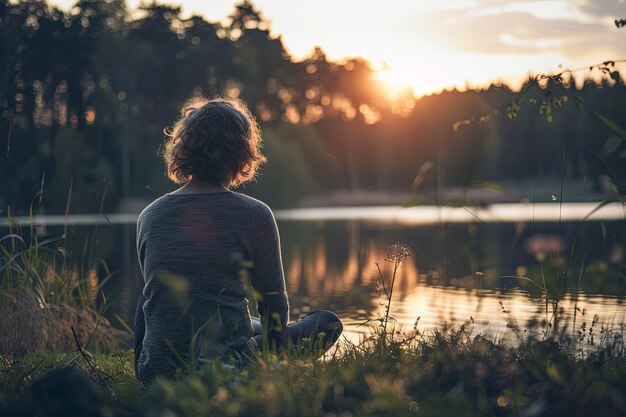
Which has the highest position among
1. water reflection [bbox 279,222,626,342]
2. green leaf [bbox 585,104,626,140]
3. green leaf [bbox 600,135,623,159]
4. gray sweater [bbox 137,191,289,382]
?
green leaf [bbox 585,104,626,140]

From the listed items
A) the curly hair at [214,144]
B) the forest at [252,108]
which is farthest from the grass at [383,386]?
the forest at [252,108]

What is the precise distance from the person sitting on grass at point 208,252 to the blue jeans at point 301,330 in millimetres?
171

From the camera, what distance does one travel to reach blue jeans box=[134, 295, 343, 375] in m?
2.89

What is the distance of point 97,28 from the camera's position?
103ft

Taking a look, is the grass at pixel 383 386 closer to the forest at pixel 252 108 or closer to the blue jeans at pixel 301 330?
the blue jeans at pixel 301 330

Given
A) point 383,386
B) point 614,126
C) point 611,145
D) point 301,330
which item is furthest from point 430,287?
point 383,386

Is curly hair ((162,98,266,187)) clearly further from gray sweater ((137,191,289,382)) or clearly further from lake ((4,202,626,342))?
lake ((4,202,626,342))

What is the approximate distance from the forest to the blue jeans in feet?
42.4

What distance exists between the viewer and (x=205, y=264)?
101 inches

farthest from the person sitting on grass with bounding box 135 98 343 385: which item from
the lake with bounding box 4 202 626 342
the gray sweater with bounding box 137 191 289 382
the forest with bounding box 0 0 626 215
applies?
the forest with bounding box 0 0 626 215

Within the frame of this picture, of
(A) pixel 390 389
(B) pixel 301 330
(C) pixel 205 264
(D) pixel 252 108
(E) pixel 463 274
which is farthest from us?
(D) pixel 252 108

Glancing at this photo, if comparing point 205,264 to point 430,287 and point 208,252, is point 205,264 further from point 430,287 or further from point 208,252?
point 430,287

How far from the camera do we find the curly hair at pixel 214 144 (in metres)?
2.63

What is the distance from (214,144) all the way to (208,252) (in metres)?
0.36
